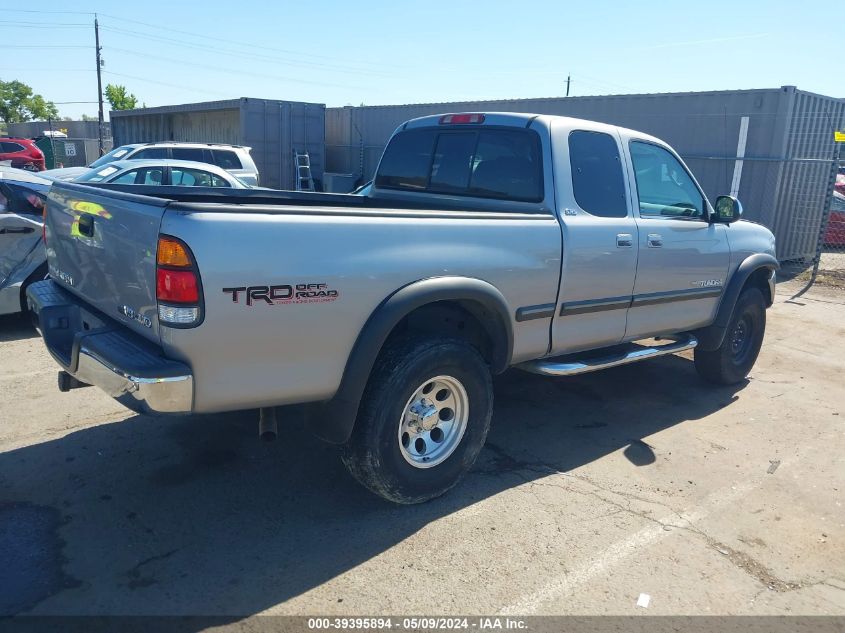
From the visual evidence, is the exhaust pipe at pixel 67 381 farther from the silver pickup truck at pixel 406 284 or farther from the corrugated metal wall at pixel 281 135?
the corrugated metal wall at pixel 281 135

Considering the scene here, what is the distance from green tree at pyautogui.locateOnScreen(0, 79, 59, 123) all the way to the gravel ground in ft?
264

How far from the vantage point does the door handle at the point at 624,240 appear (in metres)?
4.62

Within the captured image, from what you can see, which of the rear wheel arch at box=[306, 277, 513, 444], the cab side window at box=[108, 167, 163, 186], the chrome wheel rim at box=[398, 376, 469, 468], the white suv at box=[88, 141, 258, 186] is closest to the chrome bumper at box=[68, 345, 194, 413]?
the rear wheel arch at box=[306, 277, 513, 444]

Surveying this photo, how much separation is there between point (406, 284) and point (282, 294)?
2.25ft

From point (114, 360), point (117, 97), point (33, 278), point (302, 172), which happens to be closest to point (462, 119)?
point (114, 360)

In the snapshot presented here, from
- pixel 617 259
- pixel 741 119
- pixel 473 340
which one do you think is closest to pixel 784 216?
pixel 741 119

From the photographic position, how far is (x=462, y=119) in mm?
4953

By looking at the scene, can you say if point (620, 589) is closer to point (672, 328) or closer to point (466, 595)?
point (466, 595)

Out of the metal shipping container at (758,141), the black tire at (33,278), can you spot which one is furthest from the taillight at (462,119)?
the metal shipping container at (758,141)

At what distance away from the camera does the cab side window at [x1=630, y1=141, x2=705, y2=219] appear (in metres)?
5.08

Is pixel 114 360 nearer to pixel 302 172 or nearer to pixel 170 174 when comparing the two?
pixel 170 174

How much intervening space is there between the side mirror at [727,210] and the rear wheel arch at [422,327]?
8.49ft

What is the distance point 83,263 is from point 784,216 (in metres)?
13.2

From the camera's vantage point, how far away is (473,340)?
419cm
